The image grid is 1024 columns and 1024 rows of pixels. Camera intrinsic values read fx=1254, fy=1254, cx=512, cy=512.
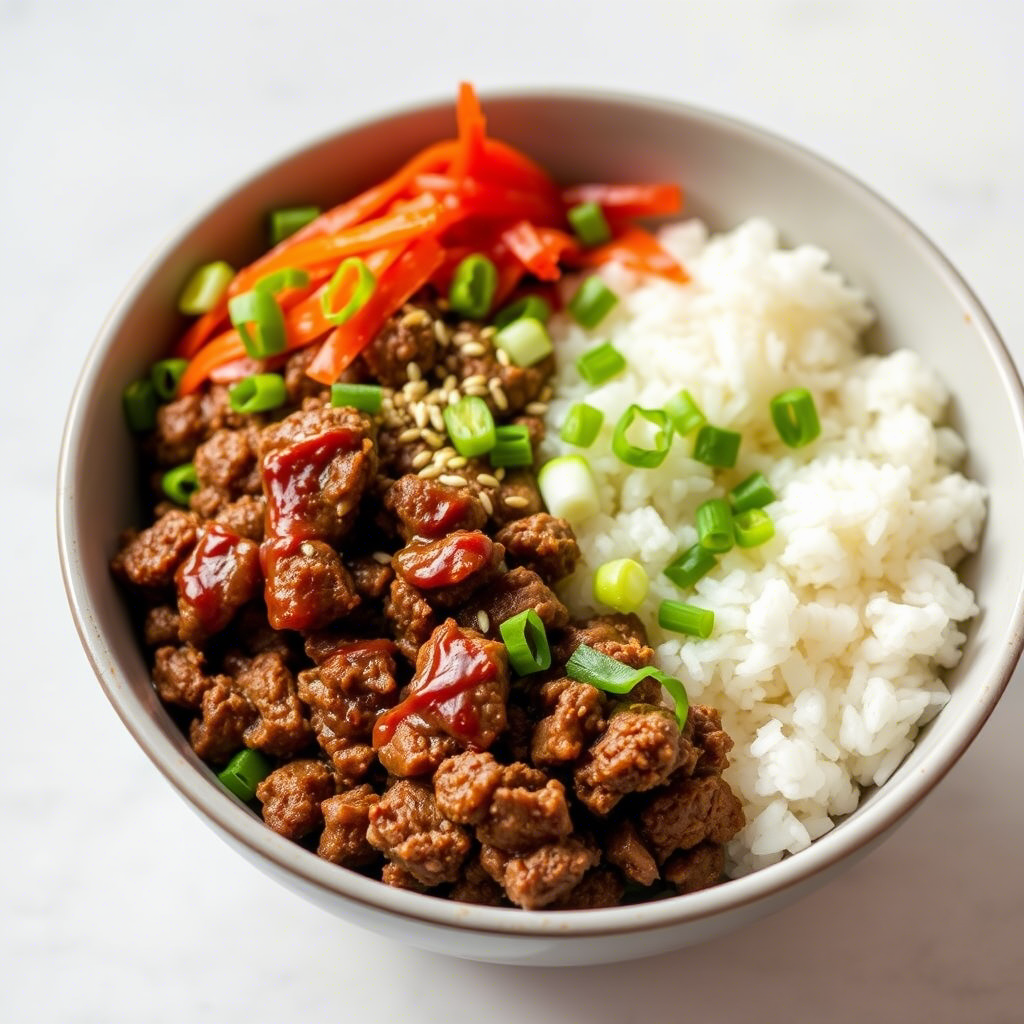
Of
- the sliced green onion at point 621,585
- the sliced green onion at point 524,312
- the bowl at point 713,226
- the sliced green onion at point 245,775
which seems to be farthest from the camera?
the sliced green onion at point 524,312

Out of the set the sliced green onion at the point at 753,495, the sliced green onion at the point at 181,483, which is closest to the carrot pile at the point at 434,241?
the sliced green onion at the point at 181,483

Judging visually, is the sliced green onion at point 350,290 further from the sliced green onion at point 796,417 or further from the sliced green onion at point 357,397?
the sliced green onion at point 796,417

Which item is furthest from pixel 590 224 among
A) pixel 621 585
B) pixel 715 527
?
pixel 621 585

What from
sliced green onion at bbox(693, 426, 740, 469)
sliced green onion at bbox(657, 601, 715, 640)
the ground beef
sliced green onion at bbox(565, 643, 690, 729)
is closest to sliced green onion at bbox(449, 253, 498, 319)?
sliced green onion at bbox(693, 426, 740, 469)

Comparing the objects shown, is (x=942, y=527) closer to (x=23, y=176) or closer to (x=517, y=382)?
(x=517, y=382)

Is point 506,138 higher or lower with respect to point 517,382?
higher

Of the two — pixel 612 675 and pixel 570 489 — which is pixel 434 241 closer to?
pixel 570 489

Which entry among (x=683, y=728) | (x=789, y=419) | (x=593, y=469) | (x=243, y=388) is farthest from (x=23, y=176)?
(x=683, y=728)
